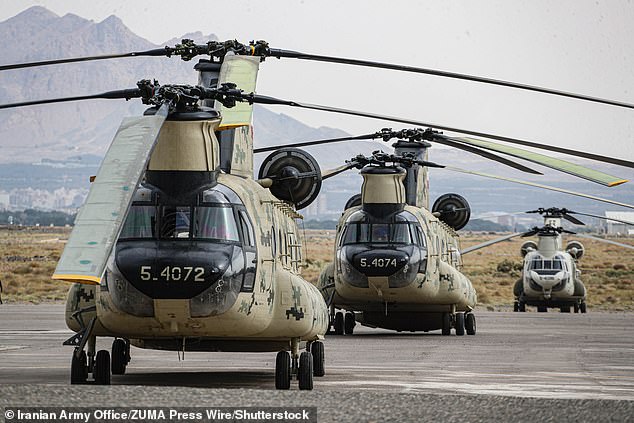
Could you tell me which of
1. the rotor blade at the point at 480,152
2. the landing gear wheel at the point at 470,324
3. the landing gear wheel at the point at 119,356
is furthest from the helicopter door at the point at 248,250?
the landing gear wheel at the point at 470,324

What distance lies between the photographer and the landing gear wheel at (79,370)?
42.1 ft

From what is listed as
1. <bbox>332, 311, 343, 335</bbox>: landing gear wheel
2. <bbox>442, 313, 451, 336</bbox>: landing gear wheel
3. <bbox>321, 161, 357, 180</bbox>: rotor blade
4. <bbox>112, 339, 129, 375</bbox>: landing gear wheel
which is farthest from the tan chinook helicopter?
<bbox>442, 313, 451, 336</bbox>: landing gear wheel

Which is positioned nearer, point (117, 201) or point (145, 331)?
point (117, 201)

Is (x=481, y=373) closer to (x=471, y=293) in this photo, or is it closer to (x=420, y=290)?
(x=420, y=290)

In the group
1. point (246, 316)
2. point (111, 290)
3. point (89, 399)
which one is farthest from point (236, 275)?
point (89, 399)

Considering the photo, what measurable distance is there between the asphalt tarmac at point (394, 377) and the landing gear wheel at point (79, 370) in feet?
0.87

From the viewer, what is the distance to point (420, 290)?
25156 millimetres

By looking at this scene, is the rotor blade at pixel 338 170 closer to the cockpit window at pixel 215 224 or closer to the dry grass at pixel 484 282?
the cockpit window at pixel 215 224

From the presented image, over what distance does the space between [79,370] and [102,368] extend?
25cm

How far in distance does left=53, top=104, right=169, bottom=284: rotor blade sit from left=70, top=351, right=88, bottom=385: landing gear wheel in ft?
10.1

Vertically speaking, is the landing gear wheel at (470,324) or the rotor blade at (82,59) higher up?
the rotor blade at (82,59)

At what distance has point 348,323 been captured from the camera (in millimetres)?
27250

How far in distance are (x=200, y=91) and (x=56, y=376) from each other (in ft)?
14.2

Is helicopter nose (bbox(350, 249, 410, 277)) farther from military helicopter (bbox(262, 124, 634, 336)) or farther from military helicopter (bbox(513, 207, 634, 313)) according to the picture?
military helicopter (bbox(513, 207, 634, 313))
